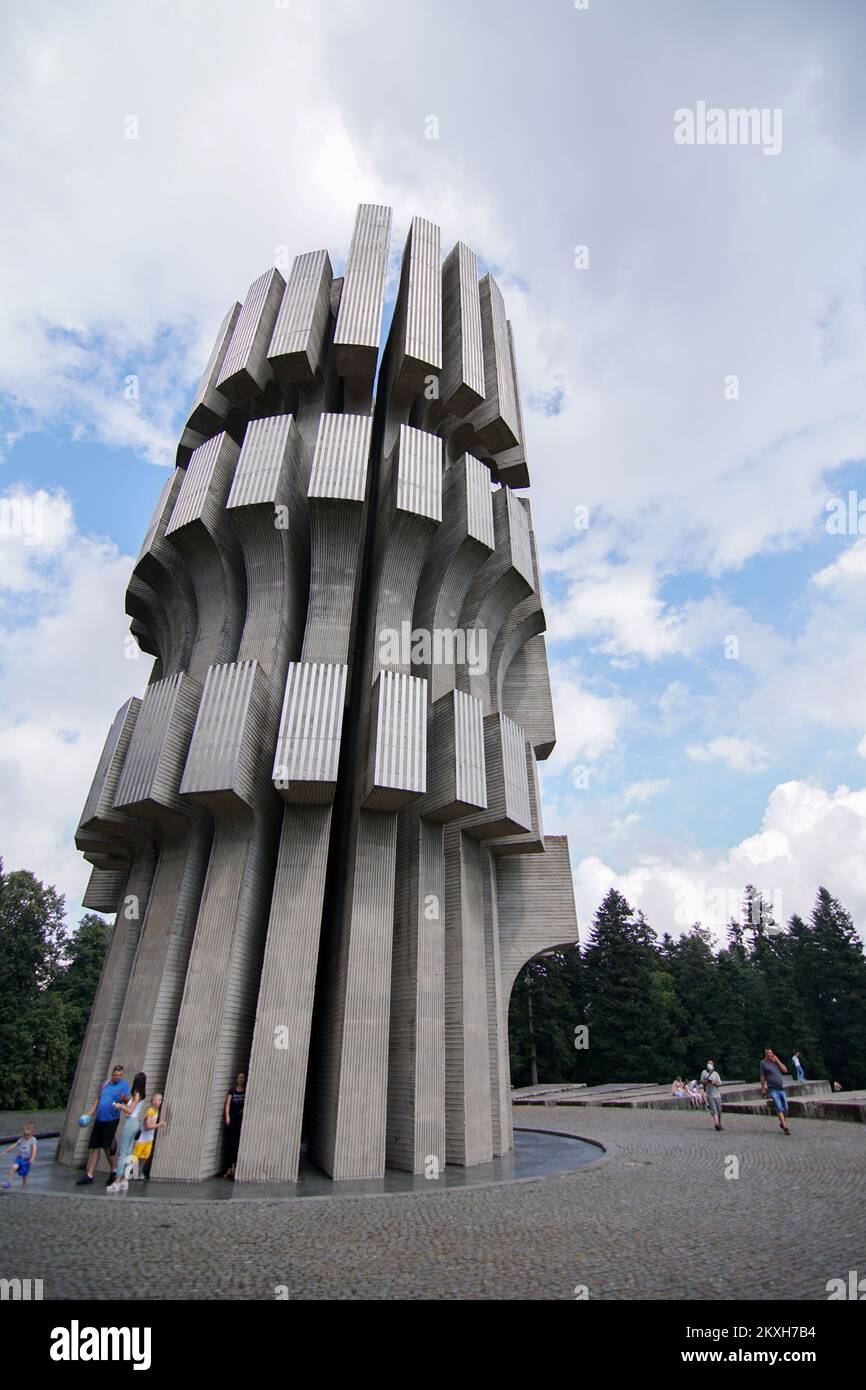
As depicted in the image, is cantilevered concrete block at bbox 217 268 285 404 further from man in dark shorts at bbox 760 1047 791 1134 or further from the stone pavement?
man in dark shorts at bbox 760 1047 791 1134

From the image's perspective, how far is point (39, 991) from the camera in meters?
44.3

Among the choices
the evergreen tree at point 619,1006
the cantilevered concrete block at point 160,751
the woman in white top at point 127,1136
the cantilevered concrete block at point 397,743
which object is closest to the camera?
the woman in white top at point 127,1136

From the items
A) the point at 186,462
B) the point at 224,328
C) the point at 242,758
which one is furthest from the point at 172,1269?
the point at 224,328

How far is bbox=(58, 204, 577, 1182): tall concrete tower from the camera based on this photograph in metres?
12.3

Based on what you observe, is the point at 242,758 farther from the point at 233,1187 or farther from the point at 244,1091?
the point at 233,1187

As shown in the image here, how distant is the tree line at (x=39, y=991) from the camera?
37719 millimetres

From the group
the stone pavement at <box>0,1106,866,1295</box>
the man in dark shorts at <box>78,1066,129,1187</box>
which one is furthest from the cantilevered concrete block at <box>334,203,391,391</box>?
the stone pavement at <box>0,1106,866,1295</box>

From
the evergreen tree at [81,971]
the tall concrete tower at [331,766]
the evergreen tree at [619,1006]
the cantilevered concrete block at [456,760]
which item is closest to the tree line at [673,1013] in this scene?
the evergreen tree at [619,1006]

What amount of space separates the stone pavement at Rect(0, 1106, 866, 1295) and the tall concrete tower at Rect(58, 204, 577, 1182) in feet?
9.94

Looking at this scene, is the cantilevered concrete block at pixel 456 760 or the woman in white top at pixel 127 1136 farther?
the cantilevered concrete block at pixel 456 760

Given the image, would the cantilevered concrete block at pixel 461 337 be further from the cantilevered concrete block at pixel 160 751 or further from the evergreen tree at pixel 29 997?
the evergreen tree at pixel 29 997

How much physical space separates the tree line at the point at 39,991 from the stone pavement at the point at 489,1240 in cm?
3489

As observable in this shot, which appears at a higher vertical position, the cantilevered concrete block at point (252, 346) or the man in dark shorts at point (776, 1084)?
the cantilevered concrete block at point (252, 346)

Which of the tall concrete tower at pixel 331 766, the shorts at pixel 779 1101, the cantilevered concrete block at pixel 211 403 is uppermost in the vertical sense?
the cantilevered concrete block at pixel 211 403
